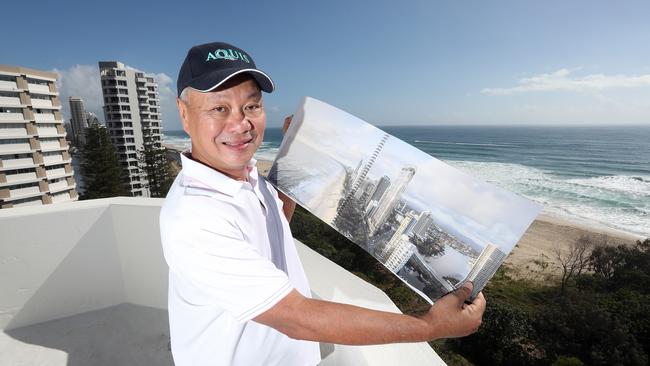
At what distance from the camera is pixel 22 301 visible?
1956 mm

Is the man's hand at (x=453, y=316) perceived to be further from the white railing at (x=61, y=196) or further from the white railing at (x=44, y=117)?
the white railing at (x=44, y=117)

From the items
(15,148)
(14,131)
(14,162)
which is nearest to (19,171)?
(14,162)

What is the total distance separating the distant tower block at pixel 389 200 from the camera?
1.01 m

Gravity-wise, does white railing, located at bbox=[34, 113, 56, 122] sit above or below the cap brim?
below

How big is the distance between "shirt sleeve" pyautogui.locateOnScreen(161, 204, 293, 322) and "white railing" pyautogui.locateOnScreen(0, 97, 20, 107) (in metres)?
36.2

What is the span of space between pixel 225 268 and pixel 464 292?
1.84 feet

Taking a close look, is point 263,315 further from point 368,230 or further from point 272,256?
point 368,230

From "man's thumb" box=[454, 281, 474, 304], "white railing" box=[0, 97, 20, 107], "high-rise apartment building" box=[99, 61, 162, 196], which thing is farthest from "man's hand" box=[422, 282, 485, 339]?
"high-rise apartment building" box=[99, 61, 162, 196]

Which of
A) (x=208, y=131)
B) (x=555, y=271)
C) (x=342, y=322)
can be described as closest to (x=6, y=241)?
(x=208, y=131)

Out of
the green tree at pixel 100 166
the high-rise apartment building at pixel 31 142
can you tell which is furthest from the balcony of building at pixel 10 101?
the green tree at pixel 100 166

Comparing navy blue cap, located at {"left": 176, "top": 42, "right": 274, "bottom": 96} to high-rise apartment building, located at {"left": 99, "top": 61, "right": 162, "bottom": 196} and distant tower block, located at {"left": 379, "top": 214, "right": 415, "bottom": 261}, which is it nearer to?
distant tower block, located at {"left": 379, "top": 214, "right": 415, "bottom": 261}

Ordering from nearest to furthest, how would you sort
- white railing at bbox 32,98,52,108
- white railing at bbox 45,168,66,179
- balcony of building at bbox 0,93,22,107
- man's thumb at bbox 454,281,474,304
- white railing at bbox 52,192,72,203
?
man's thumb at bbox 454,281,474,304 → balcony of building at bbox 0,93,22,107 → white railing at bbox 32,98,52,108 → white railing at bbox 45,168,66,179 → white railing at bbox 52,192,72,203

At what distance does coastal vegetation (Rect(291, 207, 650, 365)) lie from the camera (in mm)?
10180

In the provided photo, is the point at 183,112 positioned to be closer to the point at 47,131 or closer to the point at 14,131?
the point at 14,131
